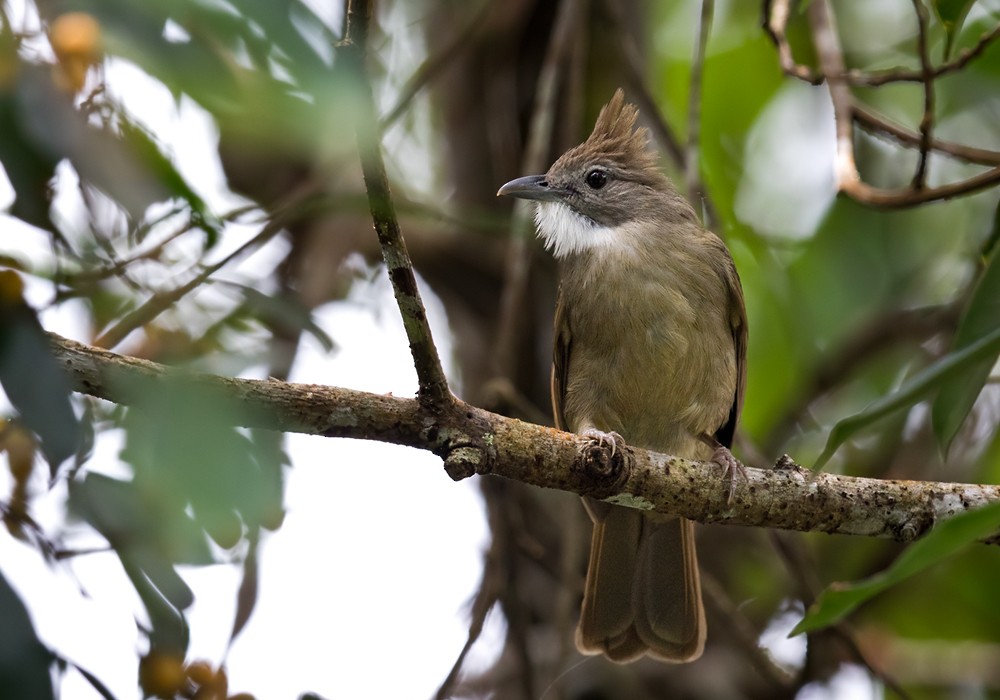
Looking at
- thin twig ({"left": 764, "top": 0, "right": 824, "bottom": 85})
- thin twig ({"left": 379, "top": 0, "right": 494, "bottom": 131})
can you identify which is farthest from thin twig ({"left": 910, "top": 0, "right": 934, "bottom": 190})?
thin twig ({"left": 379, "top": 0, "right": 494, "bottom": 131})

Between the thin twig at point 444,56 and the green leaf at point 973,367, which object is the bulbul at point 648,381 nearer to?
the thin twig at point 444,56

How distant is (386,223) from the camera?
8.33 ft

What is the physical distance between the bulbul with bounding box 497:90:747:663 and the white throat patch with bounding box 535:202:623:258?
20 mm

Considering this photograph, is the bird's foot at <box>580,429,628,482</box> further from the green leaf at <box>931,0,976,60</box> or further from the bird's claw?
the green leaf at <box>931,0,976,60</box>

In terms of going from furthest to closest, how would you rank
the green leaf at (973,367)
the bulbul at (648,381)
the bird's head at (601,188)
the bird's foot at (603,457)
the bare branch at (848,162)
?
the bird's head at (601,188), the bulbul at (648,381), the bare branch at (848,162), the bird's foot at (603,457), the green leaf at (973,367)

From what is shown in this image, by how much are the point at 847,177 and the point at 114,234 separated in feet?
7.79

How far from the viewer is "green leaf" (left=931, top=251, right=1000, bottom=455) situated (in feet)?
9.63

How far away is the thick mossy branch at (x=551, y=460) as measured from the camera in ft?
8.69

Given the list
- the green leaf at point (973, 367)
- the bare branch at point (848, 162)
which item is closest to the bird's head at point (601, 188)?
the bare branch at point (848, 162)

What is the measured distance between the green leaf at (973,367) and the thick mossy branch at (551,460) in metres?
0.40

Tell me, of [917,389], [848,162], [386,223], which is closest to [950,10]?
[848,162]

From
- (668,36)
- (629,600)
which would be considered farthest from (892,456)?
(668,36)

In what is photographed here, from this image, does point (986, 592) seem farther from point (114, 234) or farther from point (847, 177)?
point (114, 234)

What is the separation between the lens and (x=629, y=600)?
4465mm
